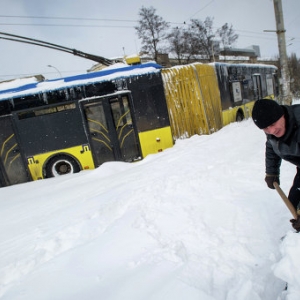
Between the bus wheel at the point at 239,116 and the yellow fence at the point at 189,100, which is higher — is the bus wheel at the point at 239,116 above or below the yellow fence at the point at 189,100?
below

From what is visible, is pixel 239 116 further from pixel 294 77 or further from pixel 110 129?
pixel 294 77

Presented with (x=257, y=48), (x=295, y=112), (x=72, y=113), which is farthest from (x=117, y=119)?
(x=257, y=48)

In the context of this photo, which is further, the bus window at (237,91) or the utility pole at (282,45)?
the bus window at (237,91)

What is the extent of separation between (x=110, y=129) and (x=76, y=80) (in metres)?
1.87

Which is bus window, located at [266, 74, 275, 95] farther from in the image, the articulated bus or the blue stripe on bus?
the blue stripe on bus

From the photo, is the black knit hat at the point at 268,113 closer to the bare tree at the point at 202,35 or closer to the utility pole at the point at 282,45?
the utility pole at the point at 282,45

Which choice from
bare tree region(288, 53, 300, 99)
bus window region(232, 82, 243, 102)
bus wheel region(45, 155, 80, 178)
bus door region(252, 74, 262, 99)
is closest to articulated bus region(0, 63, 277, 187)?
bus wheel region(45, 155, 80, 178)

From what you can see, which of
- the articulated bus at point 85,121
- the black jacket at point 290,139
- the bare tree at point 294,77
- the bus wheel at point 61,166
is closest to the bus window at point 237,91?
the articulated bus at point 85,121

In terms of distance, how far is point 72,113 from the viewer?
7473 millimetres

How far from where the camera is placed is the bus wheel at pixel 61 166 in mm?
7625

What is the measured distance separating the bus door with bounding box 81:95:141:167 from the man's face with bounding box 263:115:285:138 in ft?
19.7

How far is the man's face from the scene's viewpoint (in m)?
1.94

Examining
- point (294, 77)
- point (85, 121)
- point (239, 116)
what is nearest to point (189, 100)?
point (85, 121)

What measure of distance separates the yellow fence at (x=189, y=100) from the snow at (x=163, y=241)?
3594 mm
